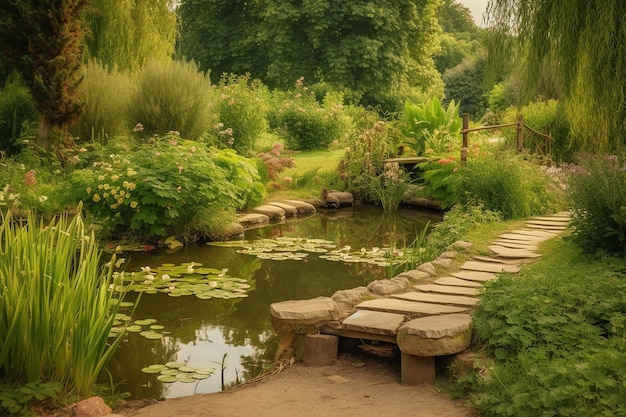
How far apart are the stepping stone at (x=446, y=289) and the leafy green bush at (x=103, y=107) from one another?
7.29 metres

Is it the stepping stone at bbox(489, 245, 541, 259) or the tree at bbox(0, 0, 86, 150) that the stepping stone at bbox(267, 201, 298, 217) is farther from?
the stepping stone at bbox(489, 245, 541, 259)

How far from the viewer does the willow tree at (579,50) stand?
686 cm

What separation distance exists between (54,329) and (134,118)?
8.20m

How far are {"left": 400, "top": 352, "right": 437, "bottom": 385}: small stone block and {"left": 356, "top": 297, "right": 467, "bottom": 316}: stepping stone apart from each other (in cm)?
47

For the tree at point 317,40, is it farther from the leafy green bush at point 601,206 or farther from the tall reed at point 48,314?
the tall reed at point 48,314

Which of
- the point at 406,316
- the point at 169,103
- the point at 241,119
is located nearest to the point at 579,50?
the point at 406,316

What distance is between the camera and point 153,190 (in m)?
8.70

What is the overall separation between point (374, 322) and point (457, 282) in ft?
3.86

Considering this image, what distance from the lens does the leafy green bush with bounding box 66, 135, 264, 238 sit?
28.7ft

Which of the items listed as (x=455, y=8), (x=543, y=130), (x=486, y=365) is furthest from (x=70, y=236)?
(x=455, y=8)

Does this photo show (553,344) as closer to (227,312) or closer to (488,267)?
(488,267)

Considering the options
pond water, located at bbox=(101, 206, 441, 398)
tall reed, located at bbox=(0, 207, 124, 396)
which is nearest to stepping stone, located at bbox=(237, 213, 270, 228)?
pond water, located at bbox=(101, 206, 441, 398)

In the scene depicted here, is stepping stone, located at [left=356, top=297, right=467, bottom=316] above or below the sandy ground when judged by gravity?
above

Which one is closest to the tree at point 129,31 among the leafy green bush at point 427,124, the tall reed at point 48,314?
the leafy green bush at point 427,124
